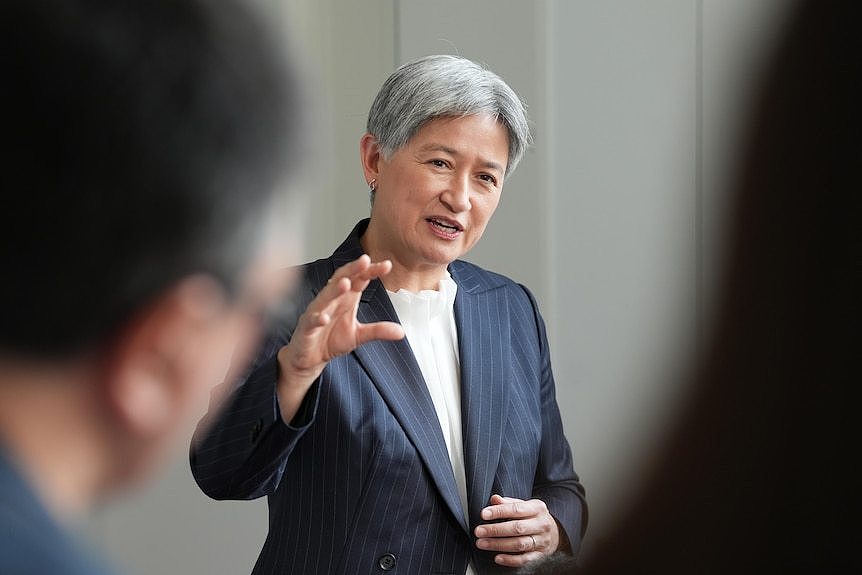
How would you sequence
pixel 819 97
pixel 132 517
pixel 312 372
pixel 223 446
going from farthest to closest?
pixel 132 517
pixel 223 446
pixel 312 372
pixel 819 97

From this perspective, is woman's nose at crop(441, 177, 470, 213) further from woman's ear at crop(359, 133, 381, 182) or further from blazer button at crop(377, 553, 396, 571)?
blazer button at crop(377, 553, 396, 571)

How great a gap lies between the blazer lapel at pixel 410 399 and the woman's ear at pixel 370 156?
287mm

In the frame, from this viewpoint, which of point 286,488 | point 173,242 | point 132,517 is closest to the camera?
point 173,242

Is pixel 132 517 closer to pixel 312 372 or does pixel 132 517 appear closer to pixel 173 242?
pixel 312 372

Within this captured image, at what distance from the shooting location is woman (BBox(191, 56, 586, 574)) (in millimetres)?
1894

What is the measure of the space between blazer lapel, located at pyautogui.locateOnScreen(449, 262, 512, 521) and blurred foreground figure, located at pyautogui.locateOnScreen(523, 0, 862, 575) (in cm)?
163

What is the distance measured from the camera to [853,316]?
0.37 m

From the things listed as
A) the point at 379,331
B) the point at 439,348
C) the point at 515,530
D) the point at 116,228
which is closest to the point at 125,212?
the point at 116,228

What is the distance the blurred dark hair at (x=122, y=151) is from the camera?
1.60 feet

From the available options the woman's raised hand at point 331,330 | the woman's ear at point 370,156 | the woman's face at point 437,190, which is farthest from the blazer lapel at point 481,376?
the woman's raised hand at point 331,330

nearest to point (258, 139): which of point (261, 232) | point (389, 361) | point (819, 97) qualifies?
point (261, 232)

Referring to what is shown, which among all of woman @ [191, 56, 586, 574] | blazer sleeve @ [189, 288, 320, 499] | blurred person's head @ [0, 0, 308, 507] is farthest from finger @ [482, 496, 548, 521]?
blurred person's head @ [0, 0, 308, 507]

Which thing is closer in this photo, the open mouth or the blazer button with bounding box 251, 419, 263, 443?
the blazer button with bounding box 251, 419, 263, 443

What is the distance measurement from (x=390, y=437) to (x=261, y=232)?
143 cm
